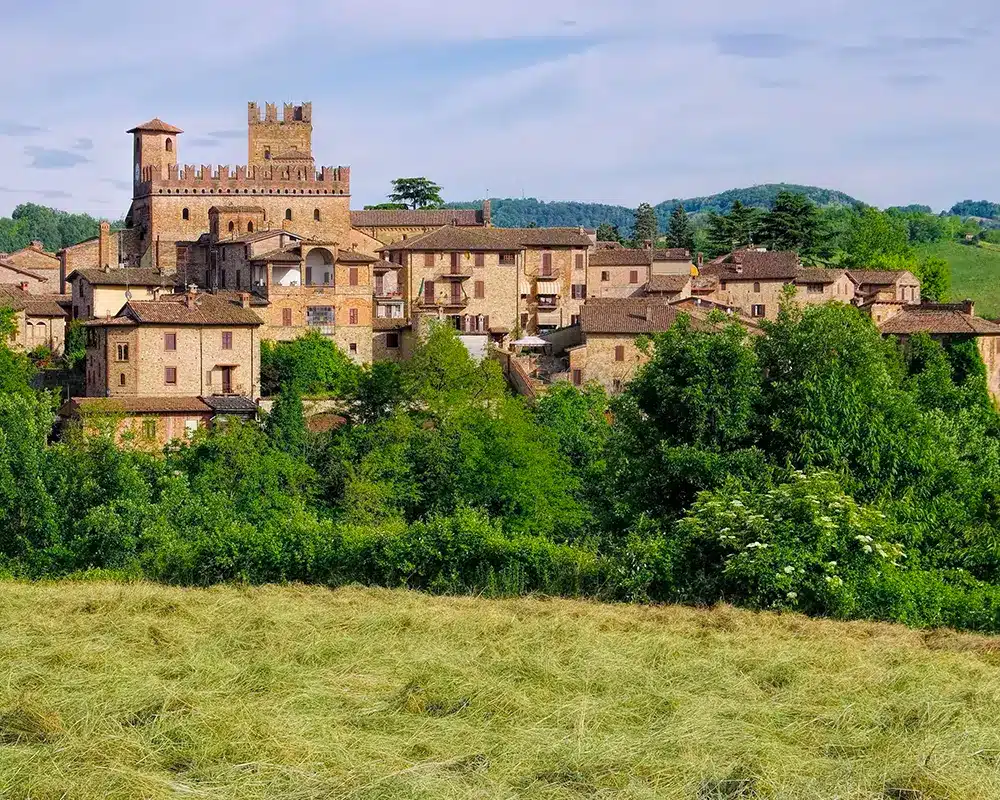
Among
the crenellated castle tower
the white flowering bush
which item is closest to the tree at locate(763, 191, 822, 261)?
the crenellated castle tower

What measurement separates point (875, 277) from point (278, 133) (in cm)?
2909

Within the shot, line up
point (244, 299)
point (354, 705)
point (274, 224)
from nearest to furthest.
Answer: point (354, 705) < point (244, 299) < point (274, 224)

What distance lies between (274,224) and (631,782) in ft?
161

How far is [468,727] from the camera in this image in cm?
1104

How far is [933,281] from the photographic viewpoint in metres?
70.8

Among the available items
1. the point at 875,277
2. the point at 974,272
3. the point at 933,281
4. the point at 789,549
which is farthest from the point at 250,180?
the point at 974,272

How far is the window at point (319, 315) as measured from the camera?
4812 centimetres

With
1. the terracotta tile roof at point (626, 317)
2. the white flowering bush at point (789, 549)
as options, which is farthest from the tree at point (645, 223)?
the white flowering bush at point (789, 549)

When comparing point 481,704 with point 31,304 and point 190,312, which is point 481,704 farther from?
point 31,304

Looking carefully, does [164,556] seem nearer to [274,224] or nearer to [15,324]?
[15,324]

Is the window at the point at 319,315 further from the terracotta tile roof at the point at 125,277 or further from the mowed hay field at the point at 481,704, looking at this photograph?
the mowed hay field at the point at 481,704

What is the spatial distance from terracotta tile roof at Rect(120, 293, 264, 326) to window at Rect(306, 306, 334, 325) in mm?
3866

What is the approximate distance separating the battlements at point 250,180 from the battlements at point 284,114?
9270 millimetres

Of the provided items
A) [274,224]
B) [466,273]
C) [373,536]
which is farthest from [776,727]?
[274,224]
